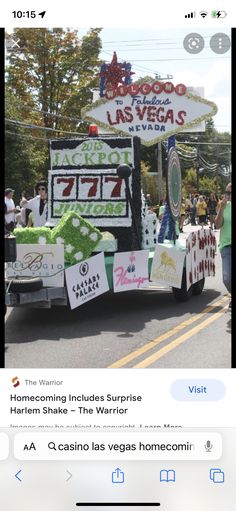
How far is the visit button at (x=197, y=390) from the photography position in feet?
8.31

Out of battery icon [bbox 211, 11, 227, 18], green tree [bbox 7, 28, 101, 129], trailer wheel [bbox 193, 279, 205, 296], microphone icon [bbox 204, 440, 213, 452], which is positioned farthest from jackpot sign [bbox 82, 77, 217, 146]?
microphone icon [bbox 204, 440, 213, 452]

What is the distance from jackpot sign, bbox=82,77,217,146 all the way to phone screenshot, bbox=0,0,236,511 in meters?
0.02

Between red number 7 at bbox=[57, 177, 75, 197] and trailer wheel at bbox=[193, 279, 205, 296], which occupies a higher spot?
red number 7 at bbox=[57, 177, 75, 197]

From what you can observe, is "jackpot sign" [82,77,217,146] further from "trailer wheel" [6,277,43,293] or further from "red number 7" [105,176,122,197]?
"trailer wheel" [6,277,43,293]

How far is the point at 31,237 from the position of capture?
711 cm

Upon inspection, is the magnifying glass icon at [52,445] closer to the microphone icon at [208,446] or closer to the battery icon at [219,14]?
the microphone icon at [208,446]

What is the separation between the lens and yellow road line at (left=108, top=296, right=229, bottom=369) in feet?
18.5

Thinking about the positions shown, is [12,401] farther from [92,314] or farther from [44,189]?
[44,189]

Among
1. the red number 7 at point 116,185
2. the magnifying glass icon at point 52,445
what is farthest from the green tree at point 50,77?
the magnifying glass icon at point 52,445

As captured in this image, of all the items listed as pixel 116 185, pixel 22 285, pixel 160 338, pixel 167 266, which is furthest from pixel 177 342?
pixel 116 185

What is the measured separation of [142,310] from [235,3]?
19.2 feet

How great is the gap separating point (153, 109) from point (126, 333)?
3464mm

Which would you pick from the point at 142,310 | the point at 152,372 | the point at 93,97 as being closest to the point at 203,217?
the point at 93,97

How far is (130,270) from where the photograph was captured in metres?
7.59
